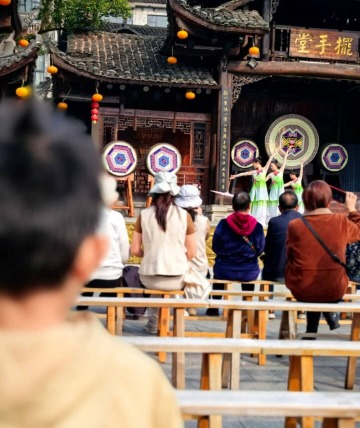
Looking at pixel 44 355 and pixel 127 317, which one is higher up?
pixel 44 355

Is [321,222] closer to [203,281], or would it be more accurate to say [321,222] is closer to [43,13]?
[203,281]

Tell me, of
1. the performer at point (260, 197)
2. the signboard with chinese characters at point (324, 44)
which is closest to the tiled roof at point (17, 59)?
the performer at point (260, 197)

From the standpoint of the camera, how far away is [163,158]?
13.3 metres

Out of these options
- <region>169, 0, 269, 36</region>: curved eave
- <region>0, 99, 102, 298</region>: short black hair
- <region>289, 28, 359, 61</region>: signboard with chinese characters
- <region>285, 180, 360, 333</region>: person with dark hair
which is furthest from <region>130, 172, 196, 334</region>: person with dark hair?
<region>289, 28, 359, 61</region>: signboard with chinese characters

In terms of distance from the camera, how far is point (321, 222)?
4602 millimetres

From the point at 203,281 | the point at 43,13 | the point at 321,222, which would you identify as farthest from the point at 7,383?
the point at 43,13

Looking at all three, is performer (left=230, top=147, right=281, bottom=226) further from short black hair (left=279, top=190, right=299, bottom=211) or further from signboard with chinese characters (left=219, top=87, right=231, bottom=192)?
short black hair (left=279, top=190, right=299, bottom=211)

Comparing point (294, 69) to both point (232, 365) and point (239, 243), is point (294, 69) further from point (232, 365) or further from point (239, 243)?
point (232, 365)

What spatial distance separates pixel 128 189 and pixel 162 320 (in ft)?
Answer: 27.6

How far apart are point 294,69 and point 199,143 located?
2.69m

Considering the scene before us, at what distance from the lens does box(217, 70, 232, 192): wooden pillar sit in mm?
13250

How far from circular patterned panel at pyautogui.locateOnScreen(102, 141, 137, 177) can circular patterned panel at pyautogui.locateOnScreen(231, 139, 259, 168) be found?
2.94 meters

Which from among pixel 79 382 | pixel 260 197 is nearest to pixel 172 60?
pixel 260 197

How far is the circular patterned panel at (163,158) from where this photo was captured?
13258 millimetres
